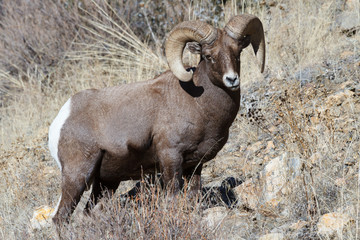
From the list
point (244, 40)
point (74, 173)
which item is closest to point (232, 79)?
point (244, 40)

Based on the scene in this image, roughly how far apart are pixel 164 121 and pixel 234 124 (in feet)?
9.29

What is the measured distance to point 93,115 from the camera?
5.76 meters

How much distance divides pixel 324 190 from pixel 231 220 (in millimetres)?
937

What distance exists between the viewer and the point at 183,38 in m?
5.61

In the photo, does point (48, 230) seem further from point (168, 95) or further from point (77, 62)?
point (77, 62)

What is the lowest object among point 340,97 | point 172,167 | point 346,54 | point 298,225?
point 298,225

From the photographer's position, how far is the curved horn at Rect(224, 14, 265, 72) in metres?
5.46

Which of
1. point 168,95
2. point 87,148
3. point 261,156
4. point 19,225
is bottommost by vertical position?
point 19,225

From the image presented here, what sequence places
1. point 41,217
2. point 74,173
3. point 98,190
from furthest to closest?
point 98,190 → point 41,217 → point 74,173

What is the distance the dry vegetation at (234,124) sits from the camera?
184 inches

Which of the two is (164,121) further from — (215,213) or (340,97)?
(340,97)

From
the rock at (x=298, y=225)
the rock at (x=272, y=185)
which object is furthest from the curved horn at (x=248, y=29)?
the rock at (x=298, y=225)

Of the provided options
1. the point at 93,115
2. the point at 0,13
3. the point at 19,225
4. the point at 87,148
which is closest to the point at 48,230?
the point at 19,225

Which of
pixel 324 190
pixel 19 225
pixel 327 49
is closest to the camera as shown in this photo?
pixel 324 190
